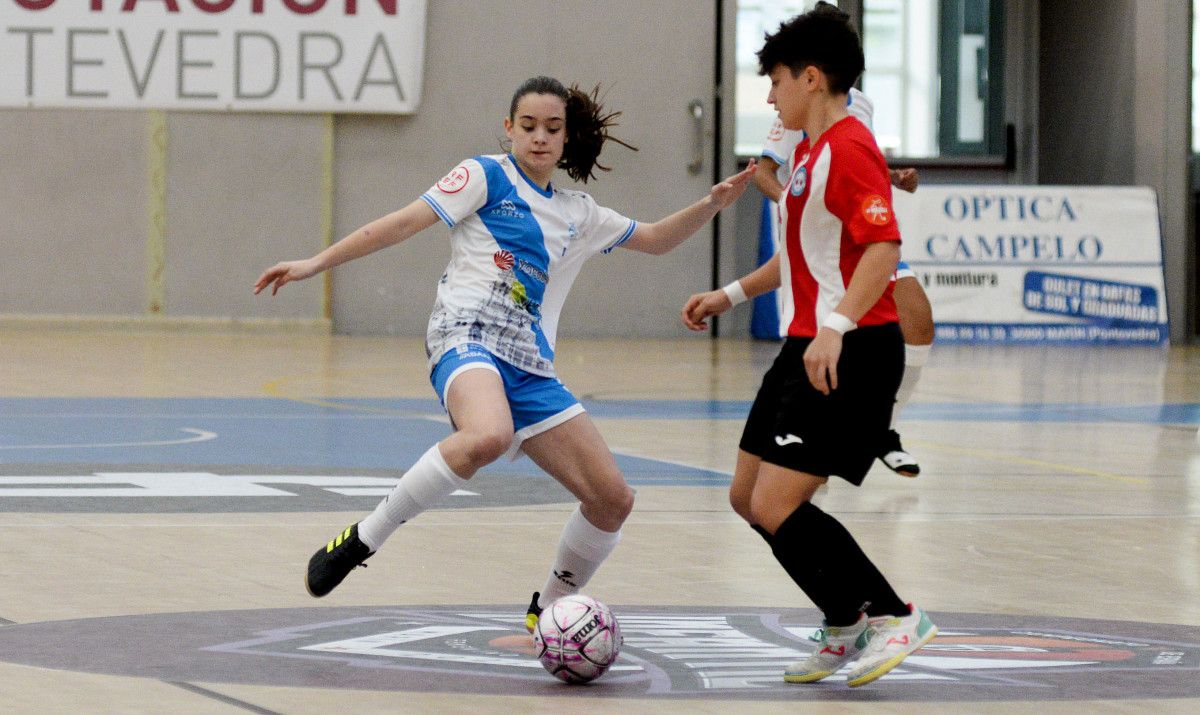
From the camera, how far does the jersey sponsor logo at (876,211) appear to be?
15.3ft

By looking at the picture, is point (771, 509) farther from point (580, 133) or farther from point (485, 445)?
point (580, 133)

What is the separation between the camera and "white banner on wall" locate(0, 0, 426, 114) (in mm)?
23172

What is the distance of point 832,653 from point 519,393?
4.02 feet

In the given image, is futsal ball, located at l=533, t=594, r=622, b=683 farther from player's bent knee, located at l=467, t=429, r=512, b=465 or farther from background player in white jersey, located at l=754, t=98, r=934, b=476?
background player in white jersey, located at l=754, t=98, r=934, b=476

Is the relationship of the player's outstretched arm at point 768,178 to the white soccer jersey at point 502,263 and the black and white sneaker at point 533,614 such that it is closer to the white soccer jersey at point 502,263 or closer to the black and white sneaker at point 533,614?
the white soccer jersey at point 502,263

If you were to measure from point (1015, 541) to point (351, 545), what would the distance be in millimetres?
3123

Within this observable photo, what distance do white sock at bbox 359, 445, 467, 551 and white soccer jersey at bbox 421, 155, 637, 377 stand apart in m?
0.36

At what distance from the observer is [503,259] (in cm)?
543

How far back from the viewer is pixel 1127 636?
525 cm

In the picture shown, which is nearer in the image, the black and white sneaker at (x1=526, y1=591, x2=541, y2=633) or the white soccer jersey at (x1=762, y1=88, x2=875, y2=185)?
the black and white sneaker at (x1=526, y1=591, x2=541, y2=633)

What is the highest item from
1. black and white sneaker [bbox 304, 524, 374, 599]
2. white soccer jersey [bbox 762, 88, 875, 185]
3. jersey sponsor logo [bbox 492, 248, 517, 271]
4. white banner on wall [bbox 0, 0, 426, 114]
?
white banner on wall [bbox 0, 0, 426, 114]

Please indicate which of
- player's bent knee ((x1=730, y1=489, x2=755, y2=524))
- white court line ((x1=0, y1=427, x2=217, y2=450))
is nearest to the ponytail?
player's bent knee ((x1=730, y1=489, x2=755, y2=524))

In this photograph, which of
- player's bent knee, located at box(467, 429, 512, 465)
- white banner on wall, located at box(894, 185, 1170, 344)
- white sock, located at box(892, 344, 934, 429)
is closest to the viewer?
player's bent knee, located at box(467, 429, 512, 465)

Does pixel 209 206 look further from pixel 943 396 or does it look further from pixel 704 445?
pixel 704 445
